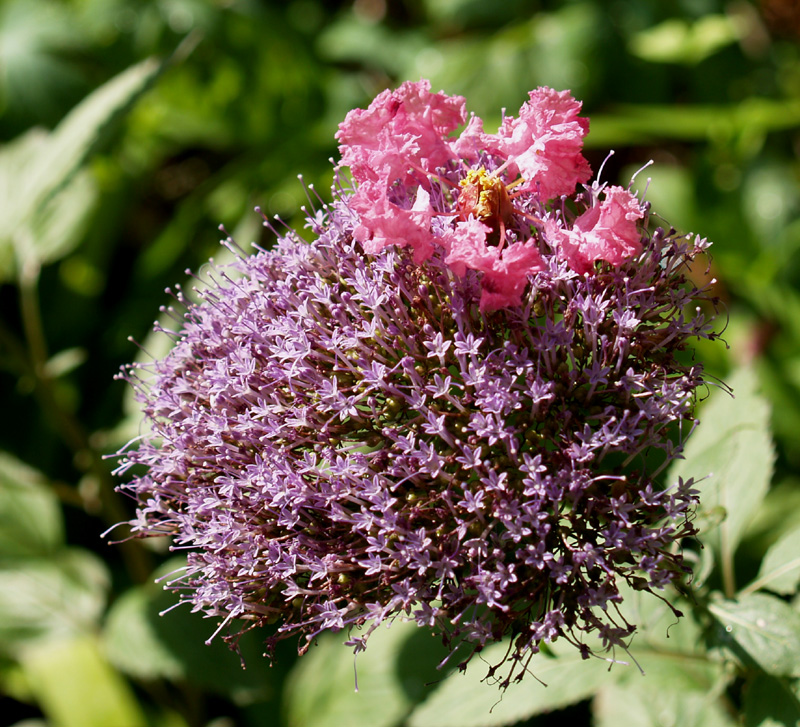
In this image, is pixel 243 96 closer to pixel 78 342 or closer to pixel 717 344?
pixel 78 342

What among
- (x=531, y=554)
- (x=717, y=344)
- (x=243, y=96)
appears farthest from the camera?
(x=243, y=96)

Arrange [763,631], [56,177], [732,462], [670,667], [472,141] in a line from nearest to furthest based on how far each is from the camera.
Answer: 1. [763,631]
2. [472,141]
3. [670,667]
4. [732,462]
5. [56,177]

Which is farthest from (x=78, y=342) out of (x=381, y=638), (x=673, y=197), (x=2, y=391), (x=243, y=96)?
(x=673, y=197)

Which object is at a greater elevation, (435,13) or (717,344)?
(435,13)

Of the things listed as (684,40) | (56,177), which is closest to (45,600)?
(56,177)

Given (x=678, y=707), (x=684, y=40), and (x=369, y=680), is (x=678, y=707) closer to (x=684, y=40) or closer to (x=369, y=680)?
(x=369, y=680)

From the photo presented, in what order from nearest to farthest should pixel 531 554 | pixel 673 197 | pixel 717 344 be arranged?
pixel 531 554 < pixel 717 344 < pixel 673 197

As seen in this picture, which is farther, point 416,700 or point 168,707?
point 168,707

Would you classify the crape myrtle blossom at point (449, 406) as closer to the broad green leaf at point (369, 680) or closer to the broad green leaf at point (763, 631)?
the broad green leaf at point (763, 631)
